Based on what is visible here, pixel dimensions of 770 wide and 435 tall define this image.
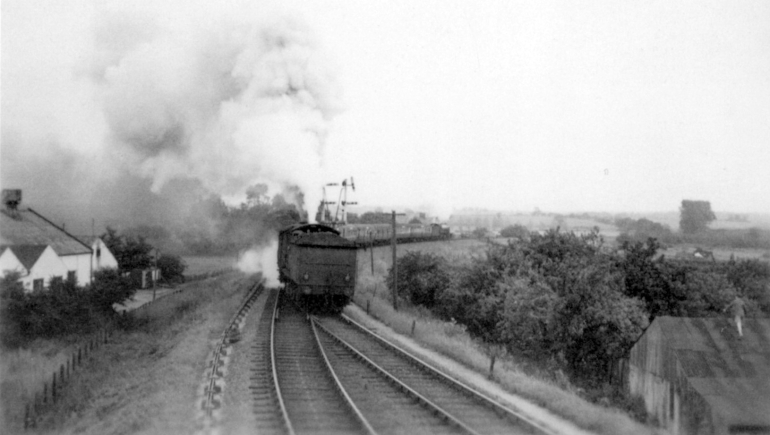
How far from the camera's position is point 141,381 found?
46.1ft

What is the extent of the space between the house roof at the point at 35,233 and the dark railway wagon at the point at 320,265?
41.5ft

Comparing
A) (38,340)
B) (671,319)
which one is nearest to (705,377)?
(671,319)

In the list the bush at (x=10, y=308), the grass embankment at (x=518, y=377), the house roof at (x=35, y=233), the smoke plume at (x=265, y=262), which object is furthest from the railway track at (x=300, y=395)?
the smoke plume at (x=265, y=262)

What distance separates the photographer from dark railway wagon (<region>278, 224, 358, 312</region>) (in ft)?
68.2

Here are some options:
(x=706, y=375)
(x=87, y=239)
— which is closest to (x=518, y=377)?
(x=706, y=375)

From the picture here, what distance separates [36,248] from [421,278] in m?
19.6

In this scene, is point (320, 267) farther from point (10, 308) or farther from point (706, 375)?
point (706, 375)

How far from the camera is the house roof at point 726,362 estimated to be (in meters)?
14.8

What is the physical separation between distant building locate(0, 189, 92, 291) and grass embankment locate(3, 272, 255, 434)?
4.30 metres

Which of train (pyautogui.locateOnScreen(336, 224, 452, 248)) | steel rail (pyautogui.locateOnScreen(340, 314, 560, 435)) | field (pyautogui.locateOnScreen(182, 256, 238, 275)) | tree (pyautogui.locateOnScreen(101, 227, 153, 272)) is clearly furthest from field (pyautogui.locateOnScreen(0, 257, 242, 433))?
field (pyautogui.locateOnScreen(182, 256, 238, 275))

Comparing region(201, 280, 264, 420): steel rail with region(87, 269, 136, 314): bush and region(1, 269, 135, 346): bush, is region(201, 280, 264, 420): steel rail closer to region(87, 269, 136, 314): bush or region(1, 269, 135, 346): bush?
region(1, 269, 135, 346): bush

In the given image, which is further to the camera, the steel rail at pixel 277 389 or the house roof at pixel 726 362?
the house roof at pixel 726 362

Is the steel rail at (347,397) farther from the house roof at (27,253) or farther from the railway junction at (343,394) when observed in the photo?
the house roof at (27,253)

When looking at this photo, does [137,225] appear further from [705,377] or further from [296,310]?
[705,377]
